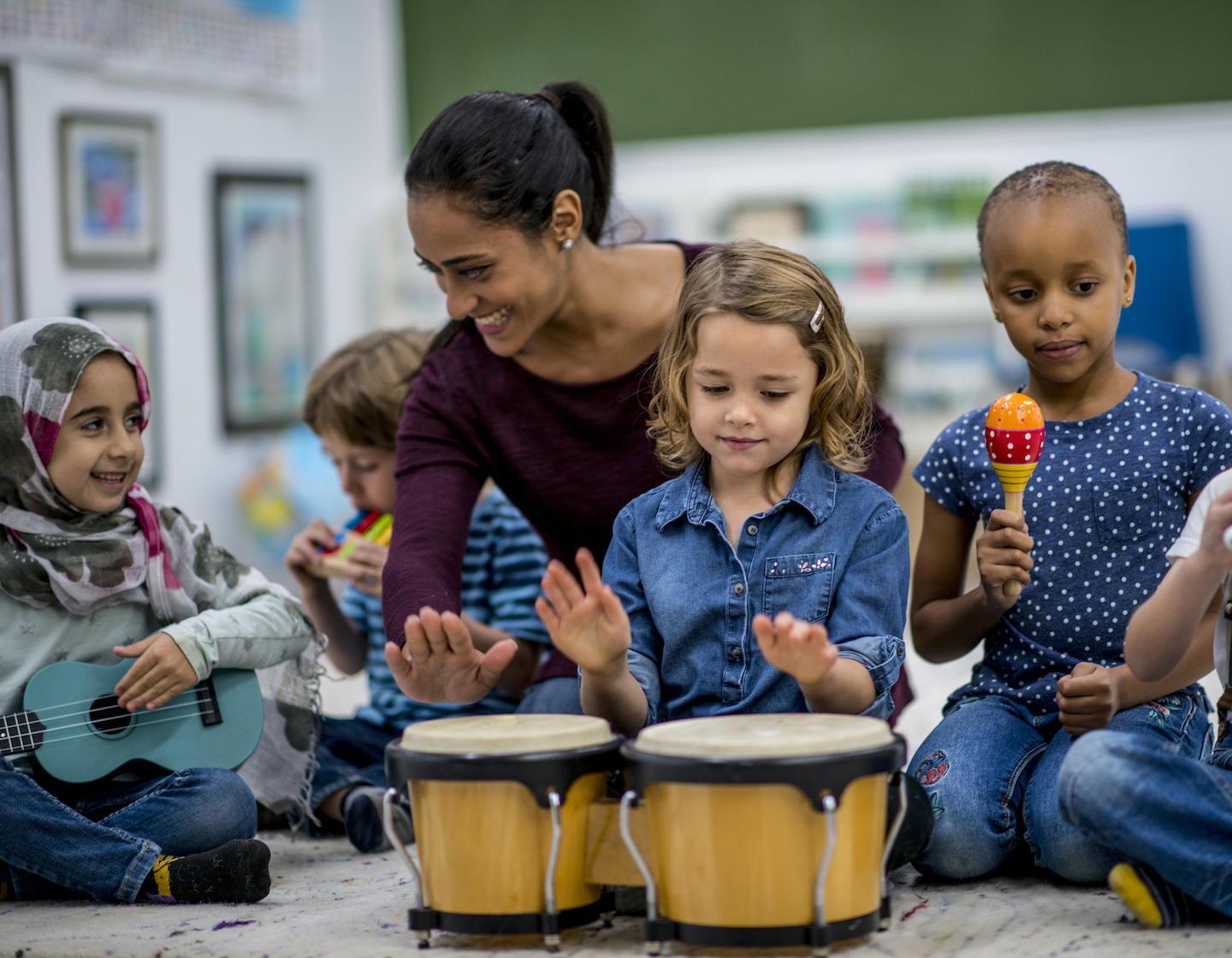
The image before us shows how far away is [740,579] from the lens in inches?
67.7

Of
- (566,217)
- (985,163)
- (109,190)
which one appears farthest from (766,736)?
(985,163)

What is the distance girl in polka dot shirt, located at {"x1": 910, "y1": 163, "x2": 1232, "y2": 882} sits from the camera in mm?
1758

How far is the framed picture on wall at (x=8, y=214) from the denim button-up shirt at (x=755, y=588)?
11.8 ft

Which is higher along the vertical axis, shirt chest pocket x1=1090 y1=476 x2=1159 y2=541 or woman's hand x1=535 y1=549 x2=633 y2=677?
shirt chest pocket x1=1090 y1=476 x2=1159 y2=541

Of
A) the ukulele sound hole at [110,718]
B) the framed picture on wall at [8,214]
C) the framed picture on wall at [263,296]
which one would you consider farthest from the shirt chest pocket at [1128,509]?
the framed picture on wall at [263,296]

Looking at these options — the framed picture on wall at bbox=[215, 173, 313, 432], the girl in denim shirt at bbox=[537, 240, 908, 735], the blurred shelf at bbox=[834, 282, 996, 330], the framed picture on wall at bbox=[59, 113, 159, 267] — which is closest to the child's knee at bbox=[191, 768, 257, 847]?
the girl in denim shirt at bbox=[537, 240, 908, 735]

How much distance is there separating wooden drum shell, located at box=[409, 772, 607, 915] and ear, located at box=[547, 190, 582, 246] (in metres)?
0.91

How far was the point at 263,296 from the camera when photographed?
582 centimetres

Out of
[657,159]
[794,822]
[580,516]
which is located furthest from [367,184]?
[794,822]

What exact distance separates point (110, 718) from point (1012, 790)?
4.21ft

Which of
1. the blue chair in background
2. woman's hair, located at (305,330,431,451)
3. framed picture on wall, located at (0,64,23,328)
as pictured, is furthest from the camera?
the blue chair in background

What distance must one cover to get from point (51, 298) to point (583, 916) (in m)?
3.99

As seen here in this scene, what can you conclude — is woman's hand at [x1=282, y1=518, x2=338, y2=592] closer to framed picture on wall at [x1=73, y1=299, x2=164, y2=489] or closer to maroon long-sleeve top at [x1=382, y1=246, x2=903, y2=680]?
maroon long-sleeve top at [x1=382, y1=246, x2=903, y2=680]

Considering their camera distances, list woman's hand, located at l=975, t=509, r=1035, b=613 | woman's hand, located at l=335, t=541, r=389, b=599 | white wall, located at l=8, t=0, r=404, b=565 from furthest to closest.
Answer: white wall, located at l=8, t=0, r=404, b=565 < woman's hand, located at l=335, t=541, r=389, b=599 < woman's hand, located at l=975, t=509, r=1035, b=613
